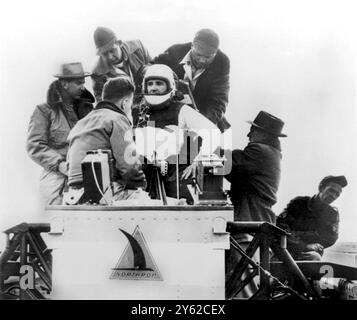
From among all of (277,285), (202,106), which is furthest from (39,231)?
(277,285)

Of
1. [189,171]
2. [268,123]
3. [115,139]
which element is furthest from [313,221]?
[115,139]

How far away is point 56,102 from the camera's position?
13.9 feet

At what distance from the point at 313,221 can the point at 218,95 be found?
3.97 ft

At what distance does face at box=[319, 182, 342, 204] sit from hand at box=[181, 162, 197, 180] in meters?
0.98

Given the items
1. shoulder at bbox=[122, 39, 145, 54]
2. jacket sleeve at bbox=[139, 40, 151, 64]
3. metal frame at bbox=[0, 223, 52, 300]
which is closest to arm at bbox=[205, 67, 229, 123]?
jacket sleeve at bbox=[139, 40, 151, 64]

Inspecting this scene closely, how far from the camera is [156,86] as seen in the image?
4160mm

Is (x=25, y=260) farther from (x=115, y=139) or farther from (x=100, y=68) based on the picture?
(x=100, y=68)

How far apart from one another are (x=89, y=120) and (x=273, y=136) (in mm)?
1426

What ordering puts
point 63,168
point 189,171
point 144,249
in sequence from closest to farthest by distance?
point 144,249
point 189,171
point 63,168

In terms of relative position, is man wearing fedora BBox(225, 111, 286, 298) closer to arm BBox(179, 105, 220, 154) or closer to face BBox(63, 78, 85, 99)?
arm BBox(179, 105, 220, 154)

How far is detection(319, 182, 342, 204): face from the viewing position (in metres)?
4.13

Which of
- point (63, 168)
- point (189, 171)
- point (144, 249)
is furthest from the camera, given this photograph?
point (63, 168)

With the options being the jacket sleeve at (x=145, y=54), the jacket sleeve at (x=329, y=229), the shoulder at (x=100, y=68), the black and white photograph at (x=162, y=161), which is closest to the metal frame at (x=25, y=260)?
the black and white photograph at (x=162, y=161)

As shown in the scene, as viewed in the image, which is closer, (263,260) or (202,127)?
(263,260)
